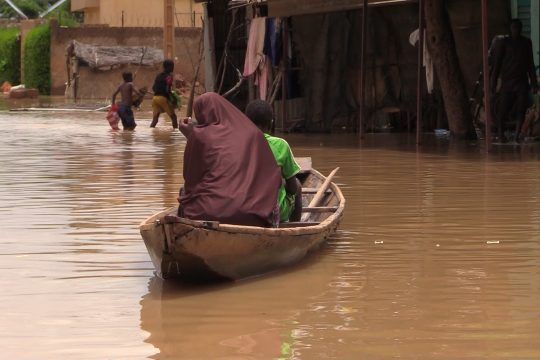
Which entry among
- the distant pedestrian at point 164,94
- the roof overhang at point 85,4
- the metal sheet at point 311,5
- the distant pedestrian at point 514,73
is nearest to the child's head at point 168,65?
the distant pedestrian at point 164,94

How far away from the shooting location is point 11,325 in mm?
5914

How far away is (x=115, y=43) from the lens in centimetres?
4194

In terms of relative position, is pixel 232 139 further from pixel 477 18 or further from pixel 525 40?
pixel 477 18

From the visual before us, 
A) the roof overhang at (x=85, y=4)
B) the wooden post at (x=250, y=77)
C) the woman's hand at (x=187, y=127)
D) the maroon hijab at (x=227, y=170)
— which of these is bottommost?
the maroon hijab at (x=227, y=170)

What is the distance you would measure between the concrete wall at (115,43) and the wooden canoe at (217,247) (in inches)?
1295

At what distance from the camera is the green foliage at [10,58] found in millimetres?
49625


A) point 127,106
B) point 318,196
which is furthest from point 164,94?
point 318,196

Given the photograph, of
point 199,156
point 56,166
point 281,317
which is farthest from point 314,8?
point 281,317

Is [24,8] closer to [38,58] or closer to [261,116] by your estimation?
[38,58]

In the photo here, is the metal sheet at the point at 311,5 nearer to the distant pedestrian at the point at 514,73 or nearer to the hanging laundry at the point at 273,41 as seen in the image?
the hanging laundry at the point at 273,41

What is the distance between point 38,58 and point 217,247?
3977 centimetres

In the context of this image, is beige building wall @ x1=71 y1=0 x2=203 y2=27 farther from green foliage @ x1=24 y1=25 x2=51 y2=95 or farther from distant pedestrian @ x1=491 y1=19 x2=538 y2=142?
distant pedestrian @ x1=491 y1=19 x2=538 y2=142

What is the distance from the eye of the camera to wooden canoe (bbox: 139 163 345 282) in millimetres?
6473

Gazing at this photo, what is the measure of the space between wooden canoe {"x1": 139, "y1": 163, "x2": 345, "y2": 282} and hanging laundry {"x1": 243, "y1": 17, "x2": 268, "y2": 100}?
1334 cm
